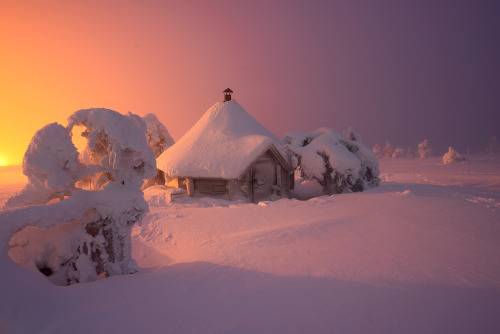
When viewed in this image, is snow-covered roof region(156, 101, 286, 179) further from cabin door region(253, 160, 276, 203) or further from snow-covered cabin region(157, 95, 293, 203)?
cabin door region(253, 160, 276, 203)

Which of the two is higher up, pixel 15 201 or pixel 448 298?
pixel 15 201

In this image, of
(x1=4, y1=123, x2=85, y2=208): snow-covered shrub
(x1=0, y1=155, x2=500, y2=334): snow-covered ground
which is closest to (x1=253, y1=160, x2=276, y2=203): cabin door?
(x1=0, y1=155, x2=500, y2=334): snow-covered ground

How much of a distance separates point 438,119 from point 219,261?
189977 millimetres

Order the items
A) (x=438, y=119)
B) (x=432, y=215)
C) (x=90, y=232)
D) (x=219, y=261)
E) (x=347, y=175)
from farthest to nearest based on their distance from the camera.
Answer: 1. (x=438, y=119)
2. (x=347, y=175)
3. (x=432, y=215)
4. (x=219, y=261)
5. (x=90, y=232)

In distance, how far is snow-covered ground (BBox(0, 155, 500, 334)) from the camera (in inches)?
93.6

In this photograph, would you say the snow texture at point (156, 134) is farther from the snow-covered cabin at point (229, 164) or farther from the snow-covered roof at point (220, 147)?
the snow-covered cabin at point (229, 164)

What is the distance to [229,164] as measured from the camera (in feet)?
35.5

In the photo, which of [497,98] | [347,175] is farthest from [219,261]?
[497,98]

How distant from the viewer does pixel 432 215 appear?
583 centimetres

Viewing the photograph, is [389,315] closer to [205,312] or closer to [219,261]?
[205,312]

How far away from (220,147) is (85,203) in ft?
27.9

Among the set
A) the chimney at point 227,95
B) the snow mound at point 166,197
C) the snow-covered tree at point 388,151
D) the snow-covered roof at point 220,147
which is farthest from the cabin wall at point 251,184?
the snow-covered tree at point 388,151

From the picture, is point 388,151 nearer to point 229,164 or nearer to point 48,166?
point 229,164

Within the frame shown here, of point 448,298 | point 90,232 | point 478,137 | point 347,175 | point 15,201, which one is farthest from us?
point 478,137
